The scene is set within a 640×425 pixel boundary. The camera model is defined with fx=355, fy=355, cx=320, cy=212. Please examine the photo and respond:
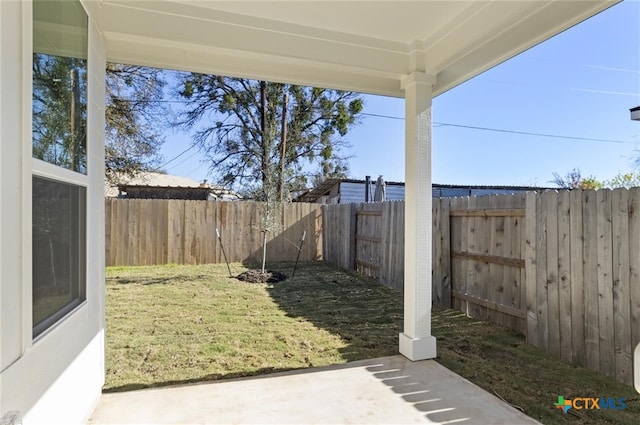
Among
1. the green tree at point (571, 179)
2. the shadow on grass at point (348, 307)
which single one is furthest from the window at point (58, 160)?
the green tree at point (571, 179)

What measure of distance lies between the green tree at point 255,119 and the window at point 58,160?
9.35 m

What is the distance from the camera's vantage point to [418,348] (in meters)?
3.07

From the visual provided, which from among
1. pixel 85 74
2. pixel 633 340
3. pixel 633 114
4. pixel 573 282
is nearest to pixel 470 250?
pixel 573 282

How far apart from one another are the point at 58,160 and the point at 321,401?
2063 mm

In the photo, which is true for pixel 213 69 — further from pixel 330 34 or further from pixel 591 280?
pixel 591 280

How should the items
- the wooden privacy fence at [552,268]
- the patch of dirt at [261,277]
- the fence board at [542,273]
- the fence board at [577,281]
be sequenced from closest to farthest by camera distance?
the wooden privacy fence at [552,268], the fence board at [577,281], the fence board at [542,273], the patch of dirt at [261,277]

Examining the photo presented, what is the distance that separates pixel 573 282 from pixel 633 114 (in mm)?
2967

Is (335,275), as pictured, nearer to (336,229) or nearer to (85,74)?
(336,229)

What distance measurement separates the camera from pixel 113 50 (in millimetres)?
2748

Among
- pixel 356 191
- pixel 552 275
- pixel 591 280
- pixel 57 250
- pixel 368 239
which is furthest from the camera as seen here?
pixel 356 191

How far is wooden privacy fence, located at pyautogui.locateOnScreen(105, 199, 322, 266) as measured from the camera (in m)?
Answer: 8.08

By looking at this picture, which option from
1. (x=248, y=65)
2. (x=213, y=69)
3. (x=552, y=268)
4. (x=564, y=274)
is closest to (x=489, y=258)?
(x=552, y=268)

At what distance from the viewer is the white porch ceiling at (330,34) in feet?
7.76

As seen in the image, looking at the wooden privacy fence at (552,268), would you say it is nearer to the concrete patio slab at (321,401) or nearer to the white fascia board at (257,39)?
the concrete patio slab at (321,401)
